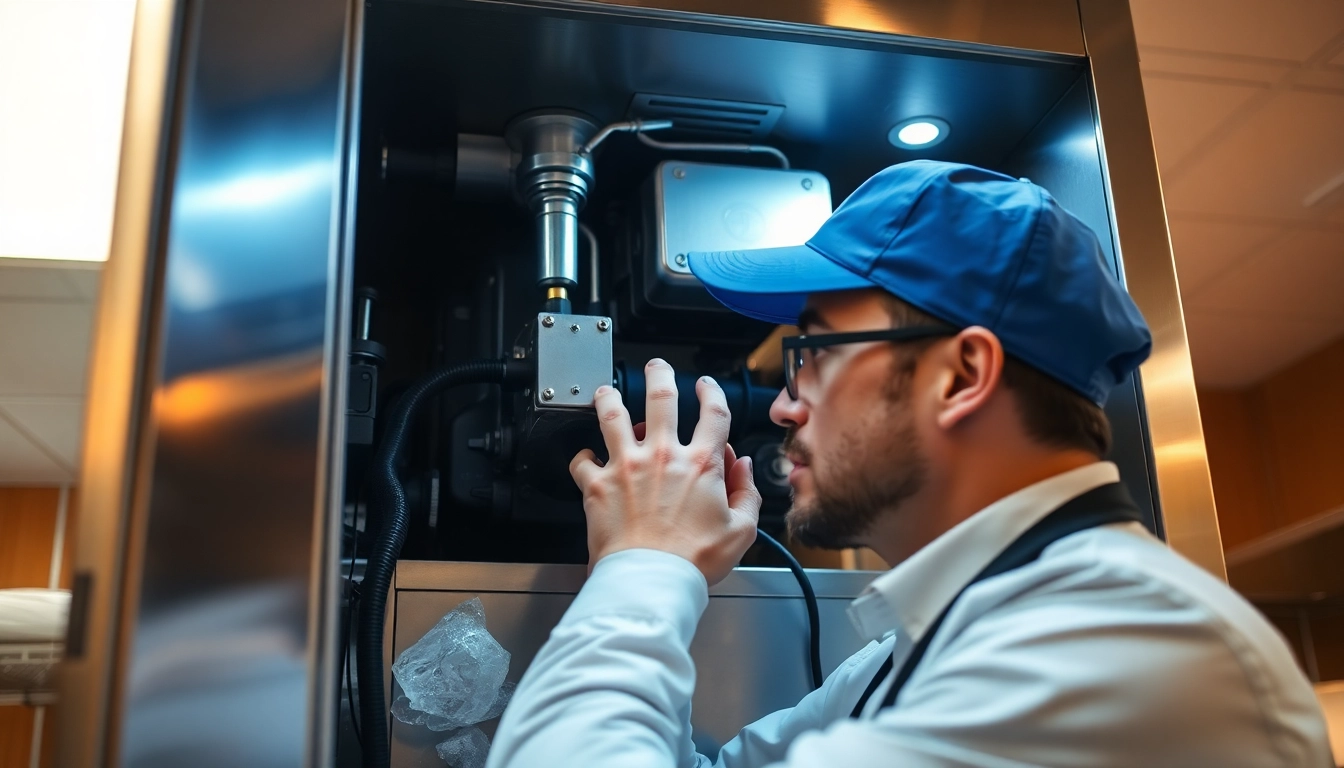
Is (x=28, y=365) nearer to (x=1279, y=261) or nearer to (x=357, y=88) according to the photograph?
(x=357, y=88)

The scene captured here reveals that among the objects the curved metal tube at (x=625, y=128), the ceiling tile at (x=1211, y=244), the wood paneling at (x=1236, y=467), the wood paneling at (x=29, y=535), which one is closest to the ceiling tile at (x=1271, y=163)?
the ceiling tile at (x=1211, y=244)

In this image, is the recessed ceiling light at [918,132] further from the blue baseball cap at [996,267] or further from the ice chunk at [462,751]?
the ice chunk at [462,751]

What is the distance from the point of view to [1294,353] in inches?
139

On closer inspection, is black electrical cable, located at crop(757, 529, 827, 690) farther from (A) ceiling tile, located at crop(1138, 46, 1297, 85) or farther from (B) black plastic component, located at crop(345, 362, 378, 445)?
(A) ceiling tile, located at crop(1138, 46, 1297, 85)

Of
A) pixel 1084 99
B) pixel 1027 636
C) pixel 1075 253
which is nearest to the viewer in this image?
pixel 1027 636

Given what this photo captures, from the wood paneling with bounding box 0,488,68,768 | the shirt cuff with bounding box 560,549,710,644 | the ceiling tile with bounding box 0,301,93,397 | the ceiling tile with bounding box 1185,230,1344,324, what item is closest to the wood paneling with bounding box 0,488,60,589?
the wood paneling with bounding box 0,488,68,768

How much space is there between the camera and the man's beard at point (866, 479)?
76cm

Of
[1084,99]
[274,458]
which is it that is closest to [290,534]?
[274,458]

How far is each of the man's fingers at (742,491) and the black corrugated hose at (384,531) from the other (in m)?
0.20

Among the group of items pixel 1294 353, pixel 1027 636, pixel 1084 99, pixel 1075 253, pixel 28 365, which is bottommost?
pixel 1027 636

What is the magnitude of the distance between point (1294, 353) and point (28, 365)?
365 centimetres

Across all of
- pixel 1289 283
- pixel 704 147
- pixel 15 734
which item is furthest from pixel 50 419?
pixel 1289 283

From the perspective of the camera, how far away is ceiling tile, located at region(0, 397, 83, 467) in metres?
2.61

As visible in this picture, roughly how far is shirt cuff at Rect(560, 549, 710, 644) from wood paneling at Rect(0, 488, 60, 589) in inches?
127
